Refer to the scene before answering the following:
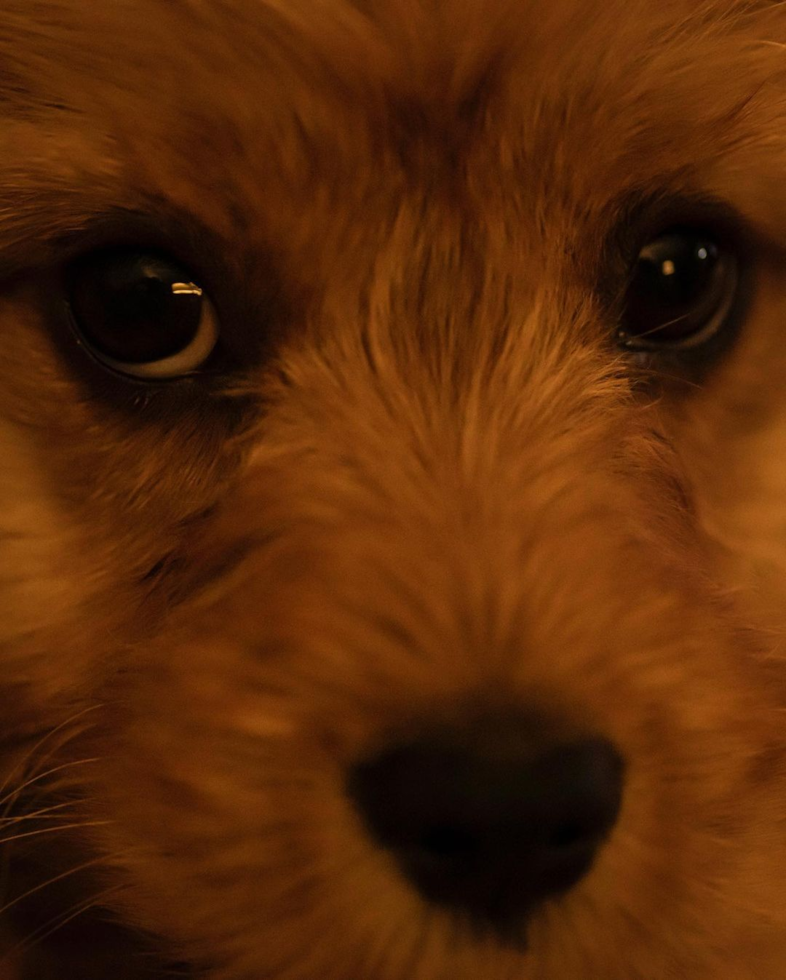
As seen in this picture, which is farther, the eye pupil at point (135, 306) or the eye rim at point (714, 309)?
the eye rim at point (714, 309)

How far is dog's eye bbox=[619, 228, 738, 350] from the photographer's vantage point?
1.56 meters

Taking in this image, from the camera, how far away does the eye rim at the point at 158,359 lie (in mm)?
1448

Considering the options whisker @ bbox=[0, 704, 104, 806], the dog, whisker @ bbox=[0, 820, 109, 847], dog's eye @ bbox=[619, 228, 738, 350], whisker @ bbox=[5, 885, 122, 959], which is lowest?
whisker @ bbox=[5, 885, 122, 959]

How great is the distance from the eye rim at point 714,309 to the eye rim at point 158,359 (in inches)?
19.1

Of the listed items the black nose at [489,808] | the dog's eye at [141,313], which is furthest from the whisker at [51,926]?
the dog's eye at [141,313]

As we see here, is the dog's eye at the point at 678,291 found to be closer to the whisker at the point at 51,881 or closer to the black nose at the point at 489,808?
the black nose at the point at 489,808

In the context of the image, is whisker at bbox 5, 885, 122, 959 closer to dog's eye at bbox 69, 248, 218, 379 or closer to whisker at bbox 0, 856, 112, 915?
whisker at bbox 0, 856, 112, 915

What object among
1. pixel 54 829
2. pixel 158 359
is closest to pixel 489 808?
pixel 54 829

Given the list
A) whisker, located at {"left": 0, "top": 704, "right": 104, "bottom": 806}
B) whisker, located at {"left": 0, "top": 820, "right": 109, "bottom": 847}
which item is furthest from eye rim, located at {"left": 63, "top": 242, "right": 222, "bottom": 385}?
whisker, located at {"left": 0, "top": 820, "right": 109, "bottom": 847}

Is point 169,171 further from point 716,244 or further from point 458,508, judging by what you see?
point 716,244

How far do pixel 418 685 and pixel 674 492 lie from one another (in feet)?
1.76

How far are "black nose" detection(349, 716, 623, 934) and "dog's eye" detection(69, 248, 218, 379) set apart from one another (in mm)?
575

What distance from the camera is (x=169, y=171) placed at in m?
1.34

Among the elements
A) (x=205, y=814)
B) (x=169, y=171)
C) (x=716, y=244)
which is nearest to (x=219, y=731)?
(x=205, y=814)
